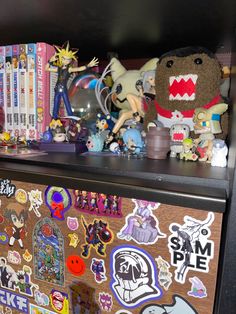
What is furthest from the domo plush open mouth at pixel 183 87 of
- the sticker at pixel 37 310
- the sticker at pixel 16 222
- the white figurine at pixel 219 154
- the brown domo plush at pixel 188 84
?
the sticker at pixel 37 310

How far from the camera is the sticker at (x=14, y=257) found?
62cm

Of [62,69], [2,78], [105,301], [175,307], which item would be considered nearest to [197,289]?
[175,307]

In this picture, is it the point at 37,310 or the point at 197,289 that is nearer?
the point at 197,289

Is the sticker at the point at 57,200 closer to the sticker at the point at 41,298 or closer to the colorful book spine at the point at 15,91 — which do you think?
the sticker at the point at 41,298

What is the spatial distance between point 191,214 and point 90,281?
0.24m

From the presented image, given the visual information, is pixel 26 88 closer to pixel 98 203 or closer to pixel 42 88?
pixel 42 88

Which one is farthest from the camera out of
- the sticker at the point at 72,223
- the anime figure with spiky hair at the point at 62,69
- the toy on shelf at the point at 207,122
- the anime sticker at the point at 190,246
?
the anime figure with spiky hair at the point at 62,69

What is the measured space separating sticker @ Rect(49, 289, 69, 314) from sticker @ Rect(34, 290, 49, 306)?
0.01 meters

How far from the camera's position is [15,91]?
860 mm

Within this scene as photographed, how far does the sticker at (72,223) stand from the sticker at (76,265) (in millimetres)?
57

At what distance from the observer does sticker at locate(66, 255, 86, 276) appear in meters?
0.54

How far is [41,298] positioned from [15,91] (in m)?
0.58

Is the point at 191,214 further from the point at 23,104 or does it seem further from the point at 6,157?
the point at 23,104

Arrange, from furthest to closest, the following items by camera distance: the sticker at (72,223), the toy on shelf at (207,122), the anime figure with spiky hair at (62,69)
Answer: the anime figure with spiky hair at (62,69), the toy on shelf at (207,122), the sticker at (72,223)
